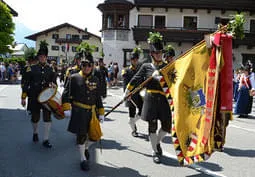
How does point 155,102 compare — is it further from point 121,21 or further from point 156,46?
point 121,21

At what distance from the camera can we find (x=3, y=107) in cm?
1341

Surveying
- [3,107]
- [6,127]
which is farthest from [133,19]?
[6,127]

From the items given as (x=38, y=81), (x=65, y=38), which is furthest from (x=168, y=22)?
(x=65, y=38)

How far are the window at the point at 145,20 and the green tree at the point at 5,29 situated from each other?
535 inches

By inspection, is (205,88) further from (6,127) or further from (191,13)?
(191,13)

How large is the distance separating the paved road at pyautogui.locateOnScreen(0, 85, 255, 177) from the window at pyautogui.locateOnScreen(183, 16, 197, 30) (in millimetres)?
25143

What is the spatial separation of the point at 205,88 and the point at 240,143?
11.5 feet

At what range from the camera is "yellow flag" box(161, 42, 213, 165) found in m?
5.26

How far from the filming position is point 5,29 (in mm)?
22781

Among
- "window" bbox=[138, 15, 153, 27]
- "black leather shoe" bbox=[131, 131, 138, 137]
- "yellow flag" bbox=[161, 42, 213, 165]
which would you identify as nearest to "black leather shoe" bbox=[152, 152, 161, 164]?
"yellow flag" bbox=[161, 42, 213, 165]

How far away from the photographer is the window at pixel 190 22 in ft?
110

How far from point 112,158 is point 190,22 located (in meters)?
28.8

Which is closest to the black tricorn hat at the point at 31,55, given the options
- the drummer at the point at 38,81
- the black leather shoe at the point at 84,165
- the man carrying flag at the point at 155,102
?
the drummer at the point at 38,81

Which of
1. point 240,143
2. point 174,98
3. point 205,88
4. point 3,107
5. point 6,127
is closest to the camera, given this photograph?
point 205,88
